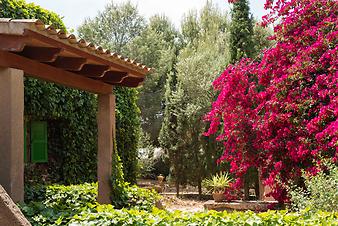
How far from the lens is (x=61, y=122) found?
10.8 meters

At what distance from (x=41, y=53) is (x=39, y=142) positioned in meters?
4.68

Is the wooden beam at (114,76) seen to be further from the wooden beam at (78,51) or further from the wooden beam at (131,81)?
the wooden beam at (131,81)

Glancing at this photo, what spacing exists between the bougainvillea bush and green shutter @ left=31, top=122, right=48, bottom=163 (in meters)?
3.38

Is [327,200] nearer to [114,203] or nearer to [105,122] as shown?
[114,203]

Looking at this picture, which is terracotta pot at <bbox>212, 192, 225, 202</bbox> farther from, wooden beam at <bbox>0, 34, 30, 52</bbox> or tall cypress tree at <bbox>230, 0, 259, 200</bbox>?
wooden beam at <bbox>0, 34, 30, 52</bbox>

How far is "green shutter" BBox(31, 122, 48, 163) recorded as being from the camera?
33.0 ft

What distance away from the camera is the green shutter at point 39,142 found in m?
10.1

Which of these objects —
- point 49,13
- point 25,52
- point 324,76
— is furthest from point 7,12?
point 324,76

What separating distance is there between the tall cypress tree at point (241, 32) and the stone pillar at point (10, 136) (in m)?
11.2

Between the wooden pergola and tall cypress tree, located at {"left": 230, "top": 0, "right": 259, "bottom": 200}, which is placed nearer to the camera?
the wooden pergola

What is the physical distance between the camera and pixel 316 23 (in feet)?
30.2

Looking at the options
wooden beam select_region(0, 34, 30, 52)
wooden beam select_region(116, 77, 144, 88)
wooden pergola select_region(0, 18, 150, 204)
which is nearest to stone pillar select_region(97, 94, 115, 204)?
wooden beam select_region(116, 77, 144, 88)

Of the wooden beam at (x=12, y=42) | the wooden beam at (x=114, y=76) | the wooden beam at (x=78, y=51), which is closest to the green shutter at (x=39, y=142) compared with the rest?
the wooden beam at (x=114, y=76)

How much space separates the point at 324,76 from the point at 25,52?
492 centimetres
